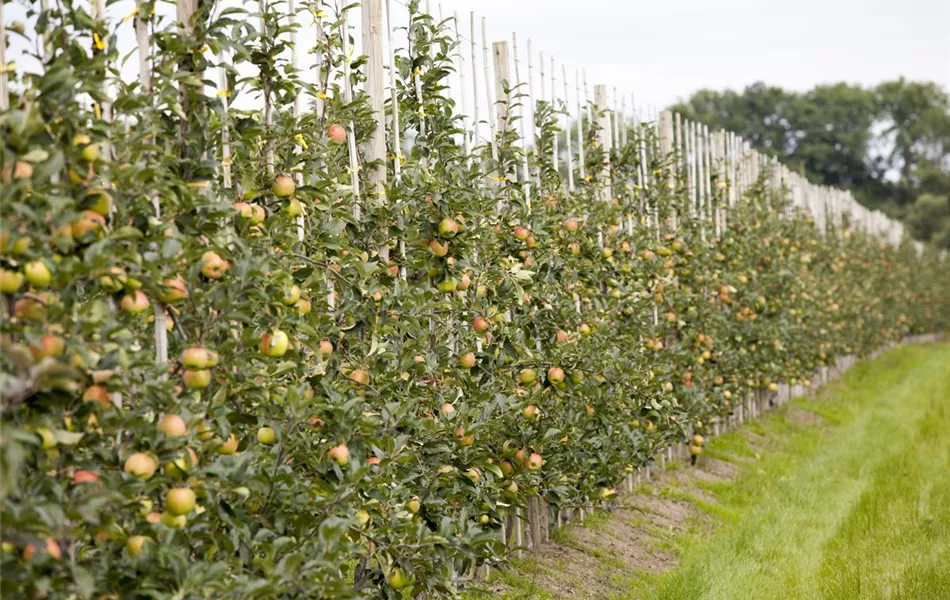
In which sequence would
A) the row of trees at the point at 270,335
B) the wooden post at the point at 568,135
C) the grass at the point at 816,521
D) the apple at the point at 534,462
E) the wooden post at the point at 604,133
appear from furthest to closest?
the wooden post at the point at 604,133, the wooden post at the point at 568,135, the grass at the point at 816,521, the apple at the point at 534,462, the row of trees at the point at 270,335

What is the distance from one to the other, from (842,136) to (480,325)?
5519 cm

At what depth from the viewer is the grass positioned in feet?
17.3

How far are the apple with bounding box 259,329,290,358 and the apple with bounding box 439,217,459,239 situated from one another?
1.40 m

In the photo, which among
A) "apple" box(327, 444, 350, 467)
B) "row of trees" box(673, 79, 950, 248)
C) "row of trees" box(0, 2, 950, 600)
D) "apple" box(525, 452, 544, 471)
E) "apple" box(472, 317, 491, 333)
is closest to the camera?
"row of trees" box(0, 2, 950, 600)

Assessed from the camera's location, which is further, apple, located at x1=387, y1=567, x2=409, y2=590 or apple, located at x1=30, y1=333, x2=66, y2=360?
apple, located at x1=387, y1=567, x2=409, y2=590

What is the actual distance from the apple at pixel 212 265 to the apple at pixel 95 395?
0.44 m

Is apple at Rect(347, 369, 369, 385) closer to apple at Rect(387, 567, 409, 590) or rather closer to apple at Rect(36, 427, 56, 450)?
apple at Rect(387, 567, 409, 590)

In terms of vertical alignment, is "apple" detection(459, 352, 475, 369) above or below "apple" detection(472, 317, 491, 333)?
below

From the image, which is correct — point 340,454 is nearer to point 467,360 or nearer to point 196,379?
point 196,379

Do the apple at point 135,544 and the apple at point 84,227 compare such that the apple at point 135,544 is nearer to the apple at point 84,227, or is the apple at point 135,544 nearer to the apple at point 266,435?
the apple at point 266,435

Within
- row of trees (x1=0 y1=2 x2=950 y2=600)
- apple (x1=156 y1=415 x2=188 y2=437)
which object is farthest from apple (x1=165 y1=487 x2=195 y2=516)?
apple (x1=156 y1=415 x2=188 y2=437)

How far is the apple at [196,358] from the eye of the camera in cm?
266

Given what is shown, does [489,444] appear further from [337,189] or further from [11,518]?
[11,518]

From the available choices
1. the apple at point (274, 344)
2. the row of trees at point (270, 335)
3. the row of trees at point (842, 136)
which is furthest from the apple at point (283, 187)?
the row of trees at point (842, 136)
